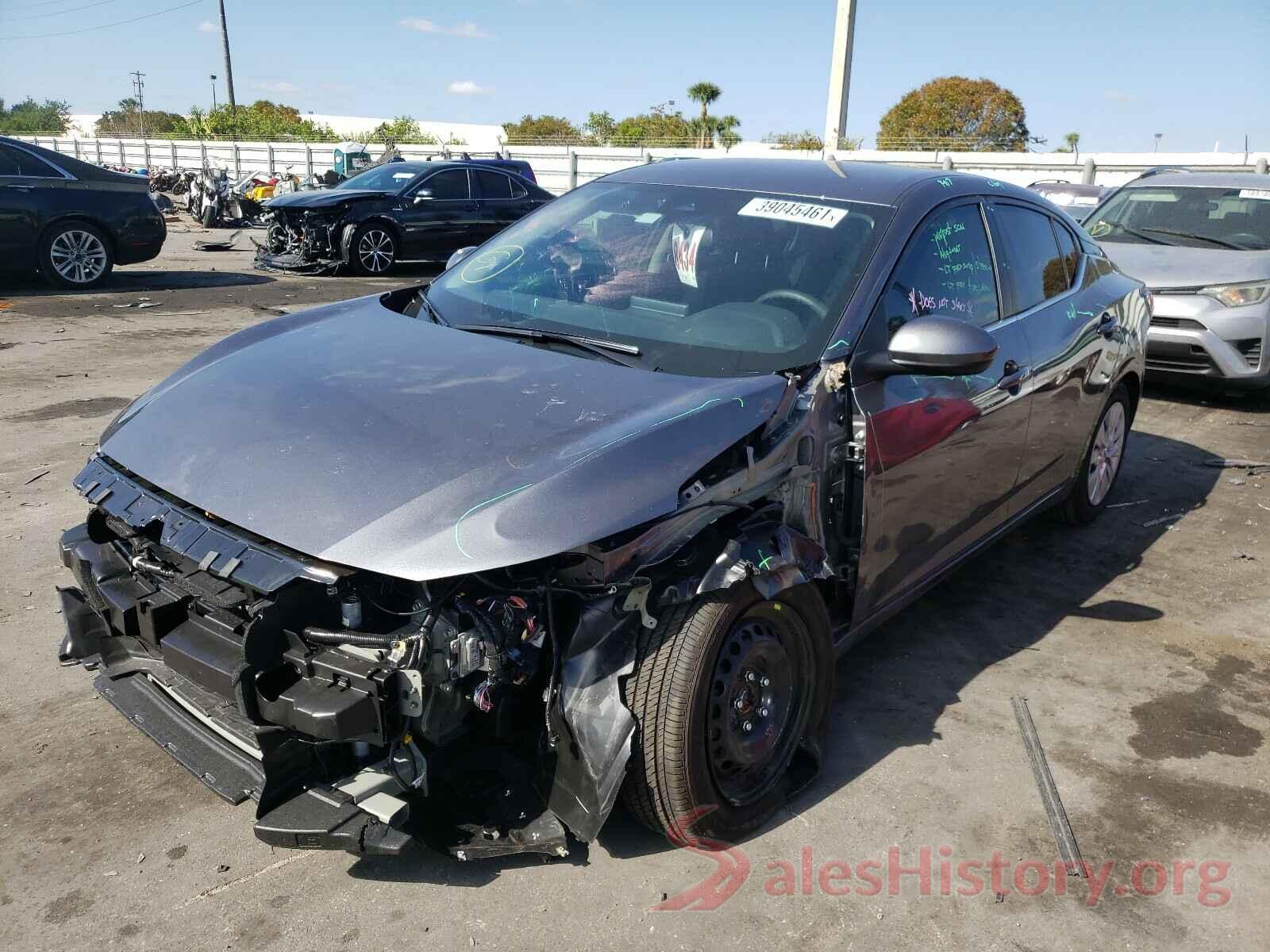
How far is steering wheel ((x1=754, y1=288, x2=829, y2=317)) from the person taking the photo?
10.7ft

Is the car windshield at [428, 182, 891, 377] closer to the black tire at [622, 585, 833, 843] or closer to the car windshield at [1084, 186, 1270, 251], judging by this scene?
the black tire at [622, 585, 833, 843]

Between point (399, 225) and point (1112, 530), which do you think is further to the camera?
point (399, 225)

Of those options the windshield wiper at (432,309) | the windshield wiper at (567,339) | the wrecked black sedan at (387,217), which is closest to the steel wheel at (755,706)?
the windshield wiper at (567,339)

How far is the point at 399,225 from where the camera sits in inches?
A: 551

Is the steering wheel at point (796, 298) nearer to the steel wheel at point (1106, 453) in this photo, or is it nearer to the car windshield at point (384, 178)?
the steel wheel at point (1106, 453)

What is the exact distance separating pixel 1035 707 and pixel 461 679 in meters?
2.28

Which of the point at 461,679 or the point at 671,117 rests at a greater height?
the point at 671,117

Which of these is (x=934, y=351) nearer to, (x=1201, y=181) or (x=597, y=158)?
(x=1201, y=181)

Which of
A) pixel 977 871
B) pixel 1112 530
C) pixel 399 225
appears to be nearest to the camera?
pixel 977 871

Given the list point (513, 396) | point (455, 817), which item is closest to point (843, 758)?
point (455, 817)

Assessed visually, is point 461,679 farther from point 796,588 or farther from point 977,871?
point 977,871

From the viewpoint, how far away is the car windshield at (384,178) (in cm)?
1414

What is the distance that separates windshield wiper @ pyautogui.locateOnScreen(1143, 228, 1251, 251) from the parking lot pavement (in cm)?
468
